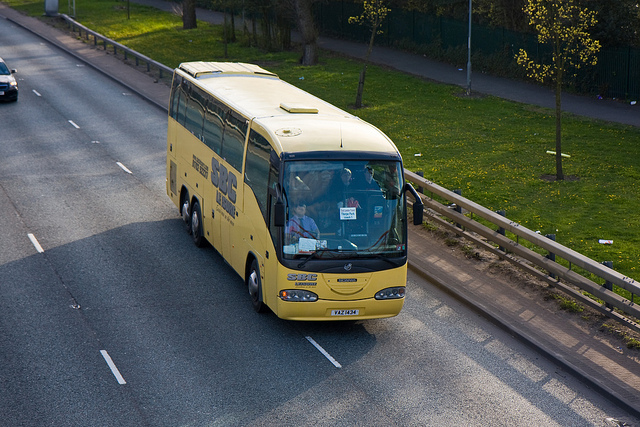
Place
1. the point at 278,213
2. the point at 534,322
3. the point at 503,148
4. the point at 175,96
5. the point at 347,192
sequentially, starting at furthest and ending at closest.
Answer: the point at 503,148
the point at 175,96
the point at 534,322
the point at 347,192
the point at 278,213

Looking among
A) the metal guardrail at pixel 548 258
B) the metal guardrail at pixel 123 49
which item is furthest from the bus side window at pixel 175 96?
the metal guardrail at pixel 123 49

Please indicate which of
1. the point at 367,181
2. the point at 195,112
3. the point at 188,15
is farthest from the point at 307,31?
the point at 367,181

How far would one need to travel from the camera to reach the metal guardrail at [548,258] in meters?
12.7

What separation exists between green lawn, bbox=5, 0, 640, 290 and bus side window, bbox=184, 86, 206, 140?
6.93 meters

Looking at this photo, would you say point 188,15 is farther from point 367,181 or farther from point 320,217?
point 320,217

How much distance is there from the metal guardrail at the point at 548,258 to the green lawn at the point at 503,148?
1865mm

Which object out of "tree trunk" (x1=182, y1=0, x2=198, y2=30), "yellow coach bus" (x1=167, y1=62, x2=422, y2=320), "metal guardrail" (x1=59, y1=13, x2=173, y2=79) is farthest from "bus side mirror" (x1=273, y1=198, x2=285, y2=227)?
"tree trunk" (x1=182, y1=0, x2=198, y2=30)

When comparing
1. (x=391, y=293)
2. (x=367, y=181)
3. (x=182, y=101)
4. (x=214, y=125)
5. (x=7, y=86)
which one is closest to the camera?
(x=367, y=181)

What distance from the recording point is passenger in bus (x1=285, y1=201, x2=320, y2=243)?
12.1 meters

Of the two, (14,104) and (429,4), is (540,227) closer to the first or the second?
(14,104)

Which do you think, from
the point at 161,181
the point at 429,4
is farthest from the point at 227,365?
the point at 429,4

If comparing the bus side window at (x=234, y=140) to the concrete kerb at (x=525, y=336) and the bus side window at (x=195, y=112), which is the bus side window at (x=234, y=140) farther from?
the concrete kerb at (x=525, y=336)

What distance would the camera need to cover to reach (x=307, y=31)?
3806 centimetres

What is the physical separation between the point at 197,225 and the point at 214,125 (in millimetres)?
2190
